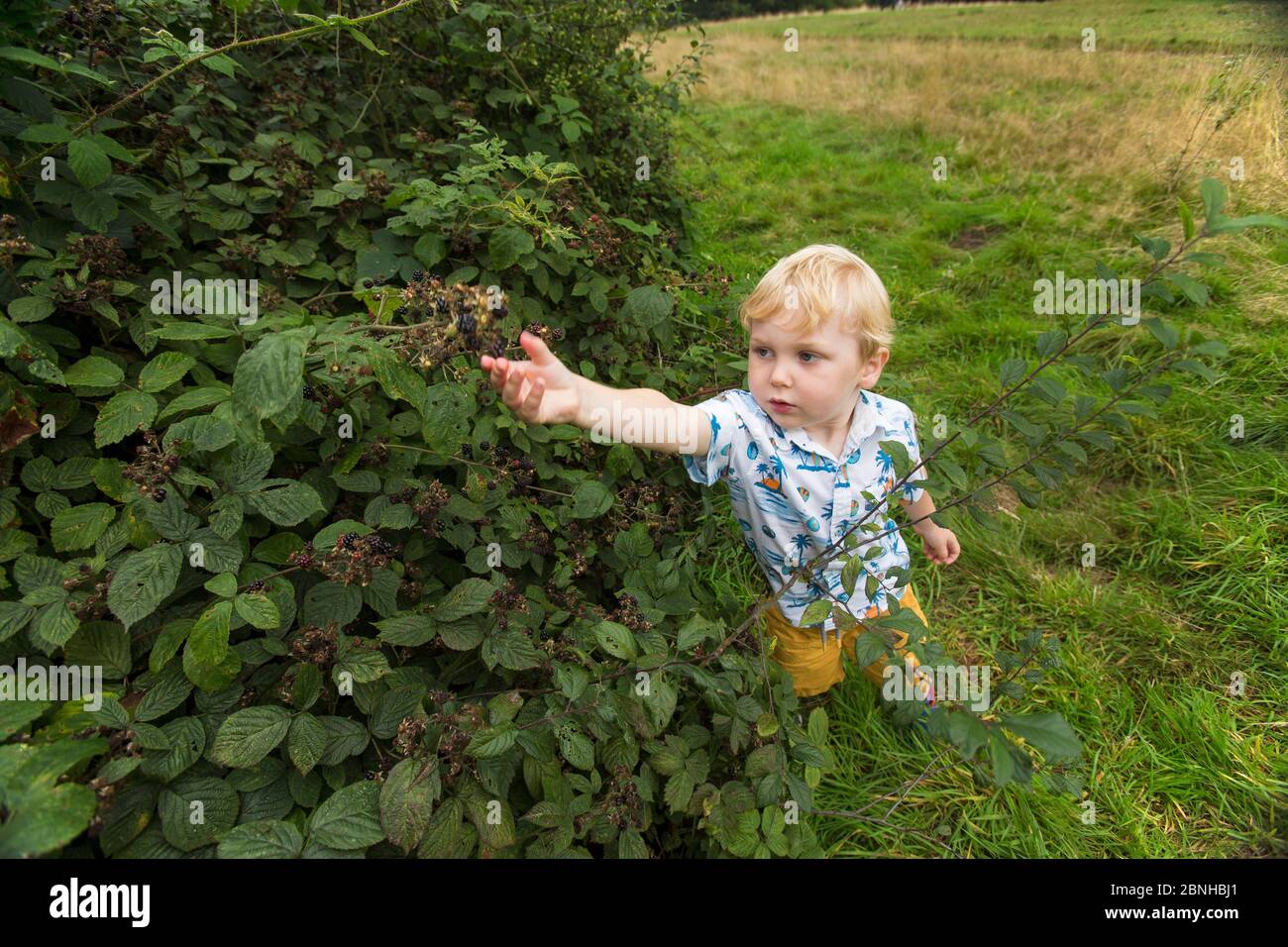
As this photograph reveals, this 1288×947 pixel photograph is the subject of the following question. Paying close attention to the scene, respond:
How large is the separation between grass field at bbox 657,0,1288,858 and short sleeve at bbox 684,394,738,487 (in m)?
0.64

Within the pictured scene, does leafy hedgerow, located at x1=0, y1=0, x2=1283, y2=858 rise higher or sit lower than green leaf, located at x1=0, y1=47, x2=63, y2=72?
lower

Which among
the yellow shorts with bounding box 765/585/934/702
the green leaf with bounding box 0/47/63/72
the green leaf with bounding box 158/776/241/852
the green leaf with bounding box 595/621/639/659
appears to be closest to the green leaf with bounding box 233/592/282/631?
the green leaf with bounding box 158/776/241/852

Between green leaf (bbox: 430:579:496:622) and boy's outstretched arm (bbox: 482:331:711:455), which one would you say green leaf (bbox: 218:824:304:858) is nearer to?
green leaf (bbox: 430:579:496:622)

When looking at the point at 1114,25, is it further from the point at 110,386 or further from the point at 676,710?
the point at 110,386

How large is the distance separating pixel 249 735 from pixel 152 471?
60 centimetres

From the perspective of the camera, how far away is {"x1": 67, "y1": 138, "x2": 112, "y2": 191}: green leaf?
1.61 metres

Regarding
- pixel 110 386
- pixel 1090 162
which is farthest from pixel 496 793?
pixel 1090 162

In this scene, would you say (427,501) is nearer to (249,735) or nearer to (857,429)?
(249,735)

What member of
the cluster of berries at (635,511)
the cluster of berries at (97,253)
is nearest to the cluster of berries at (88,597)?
the cluster of berries at (97,253)

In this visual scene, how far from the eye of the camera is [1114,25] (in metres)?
7.80

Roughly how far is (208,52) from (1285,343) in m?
4.61

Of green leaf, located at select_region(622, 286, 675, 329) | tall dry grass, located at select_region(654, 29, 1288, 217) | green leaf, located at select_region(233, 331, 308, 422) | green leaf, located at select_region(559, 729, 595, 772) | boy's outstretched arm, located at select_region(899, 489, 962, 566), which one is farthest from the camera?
tall dry grass, located at select_region(654, 29, 1288, 217)

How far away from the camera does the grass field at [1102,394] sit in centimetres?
210

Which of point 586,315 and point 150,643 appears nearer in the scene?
point 150,643
